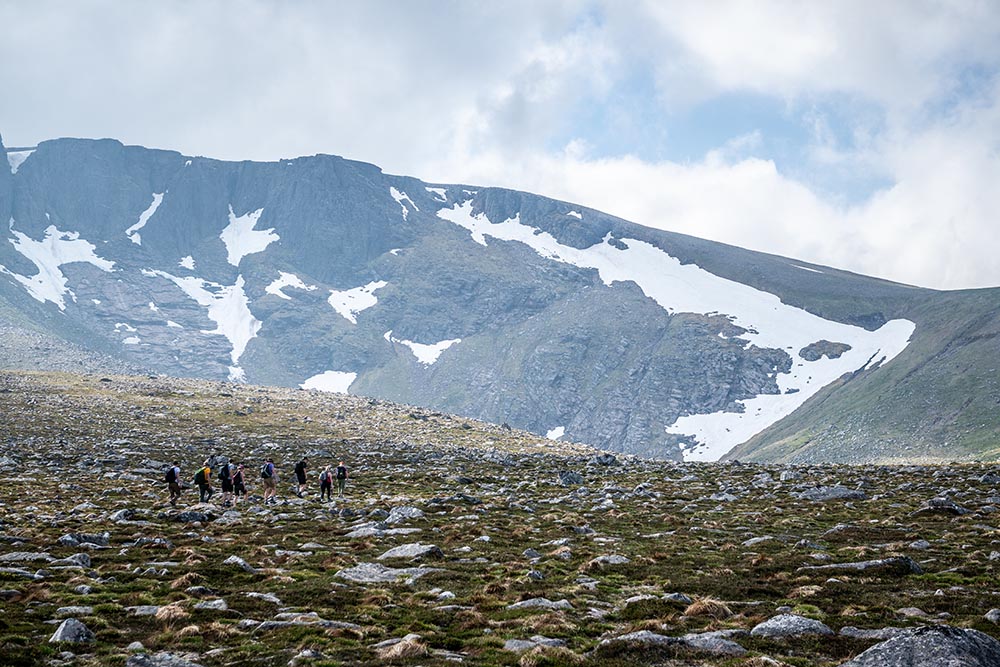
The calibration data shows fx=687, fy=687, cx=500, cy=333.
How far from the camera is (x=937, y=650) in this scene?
10523 millimetres

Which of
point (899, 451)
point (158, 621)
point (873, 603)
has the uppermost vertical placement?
point (873, 603)

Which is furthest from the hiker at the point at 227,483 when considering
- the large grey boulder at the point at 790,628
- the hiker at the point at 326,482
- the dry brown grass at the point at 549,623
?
the large grey boulder at the point at 790,628

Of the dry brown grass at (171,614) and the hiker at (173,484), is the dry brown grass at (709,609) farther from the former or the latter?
the hiker at (173,484)

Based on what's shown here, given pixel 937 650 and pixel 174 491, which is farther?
pixel 174 491

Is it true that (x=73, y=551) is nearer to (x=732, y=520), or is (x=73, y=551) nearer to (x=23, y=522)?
(x=23, y=522)

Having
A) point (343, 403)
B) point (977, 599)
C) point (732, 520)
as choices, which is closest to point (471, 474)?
point (732, 520)

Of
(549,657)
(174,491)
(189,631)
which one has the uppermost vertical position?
(549,657)

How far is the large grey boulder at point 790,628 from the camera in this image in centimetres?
1402

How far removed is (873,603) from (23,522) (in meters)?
28.3

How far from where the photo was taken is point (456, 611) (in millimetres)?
16562

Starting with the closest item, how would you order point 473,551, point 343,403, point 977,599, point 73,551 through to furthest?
point 977,599 → point 73,551 → point 473,551 → point 343,403

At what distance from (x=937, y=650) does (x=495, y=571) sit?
12871mm

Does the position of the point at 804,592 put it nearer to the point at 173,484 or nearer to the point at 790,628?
the point at 790,628

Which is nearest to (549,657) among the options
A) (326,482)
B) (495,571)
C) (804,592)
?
(804,592)
